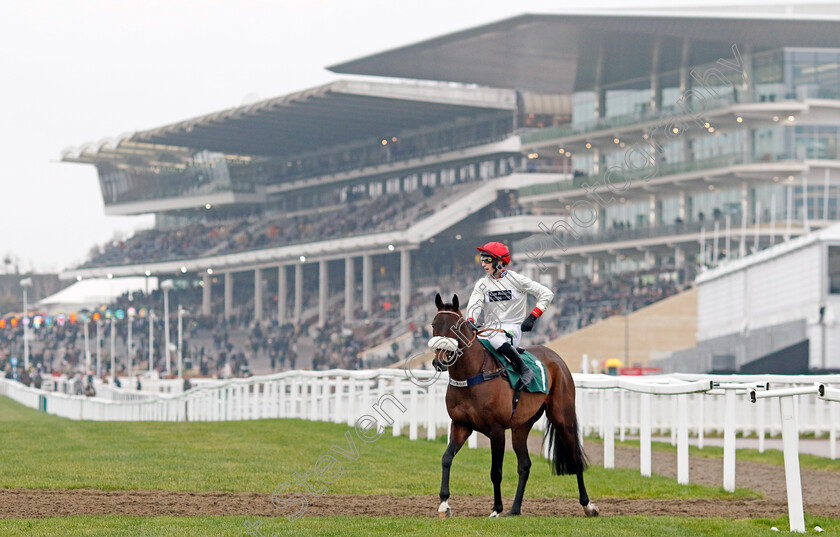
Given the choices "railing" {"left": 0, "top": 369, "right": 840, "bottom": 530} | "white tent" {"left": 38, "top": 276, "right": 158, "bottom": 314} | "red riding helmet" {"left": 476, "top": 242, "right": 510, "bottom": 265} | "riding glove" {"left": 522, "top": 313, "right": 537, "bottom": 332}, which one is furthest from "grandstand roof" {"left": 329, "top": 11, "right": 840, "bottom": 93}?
"riding glove" {"left": 522, "top": 313, "right": 537, "bottom": 332}

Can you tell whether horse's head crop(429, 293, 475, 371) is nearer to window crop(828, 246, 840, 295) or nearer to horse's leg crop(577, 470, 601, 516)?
horse's leg crop(577, 470, 601, 516)

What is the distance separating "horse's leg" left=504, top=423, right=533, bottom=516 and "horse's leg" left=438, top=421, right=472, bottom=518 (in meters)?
0.47

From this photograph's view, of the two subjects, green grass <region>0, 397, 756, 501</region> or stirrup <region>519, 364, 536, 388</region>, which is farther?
green grass <region>0, 397, 756, 501</region>

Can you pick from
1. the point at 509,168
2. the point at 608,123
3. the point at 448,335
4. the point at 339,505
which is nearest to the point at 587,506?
the point at 448,335

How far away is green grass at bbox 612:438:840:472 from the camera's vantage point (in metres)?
16.9

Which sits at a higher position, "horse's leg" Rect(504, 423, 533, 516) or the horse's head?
the horse's head

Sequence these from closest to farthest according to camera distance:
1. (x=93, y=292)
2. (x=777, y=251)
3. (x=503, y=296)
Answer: (x=503, y=296) < (x=777, y=251) < (x=93, y=292)

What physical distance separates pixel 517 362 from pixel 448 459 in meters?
0.96

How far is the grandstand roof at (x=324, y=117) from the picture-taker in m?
73.6

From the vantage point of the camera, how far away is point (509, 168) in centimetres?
7725

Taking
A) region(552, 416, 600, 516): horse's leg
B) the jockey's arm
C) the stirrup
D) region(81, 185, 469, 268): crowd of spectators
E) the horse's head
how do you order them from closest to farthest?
the horse's head
the stirrup
the jockey's arm
region(552, 416, 600, 516): horse's leg
region(81, 185, 469, 268): crowd of spectators

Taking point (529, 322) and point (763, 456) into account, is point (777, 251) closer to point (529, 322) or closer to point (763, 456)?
point (763, 456)

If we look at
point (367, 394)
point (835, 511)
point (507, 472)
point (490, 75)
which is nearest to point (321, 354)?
point (490, 75)

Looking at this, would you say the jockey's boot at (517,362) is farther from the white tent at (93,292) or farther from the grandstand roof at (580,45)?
the white tent at (93,292)
